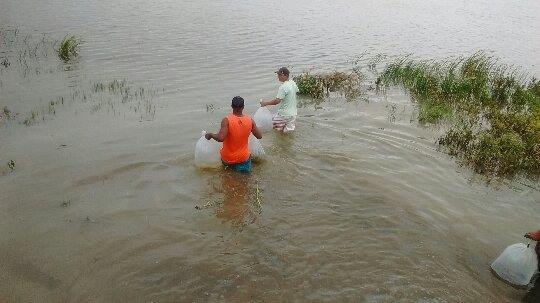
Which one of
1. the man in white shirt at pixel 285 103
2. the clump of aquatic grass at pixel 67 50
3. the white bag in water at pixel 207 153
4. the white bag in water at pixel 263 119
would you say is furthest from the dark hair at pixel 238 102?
the clump of aquatic grass at pixel 67 50

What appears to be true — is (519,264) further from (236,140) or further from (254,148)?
(254,148)

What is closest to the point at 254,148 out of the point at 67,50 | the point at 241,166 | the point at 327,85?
the point at 241,166

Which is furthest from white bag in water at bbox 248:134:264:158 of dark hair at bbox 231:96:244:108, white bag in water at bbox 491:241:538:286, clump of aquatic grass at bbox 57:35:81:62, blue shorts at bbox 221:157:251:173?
clump of aquatic grass at bbox 57:35:81:62

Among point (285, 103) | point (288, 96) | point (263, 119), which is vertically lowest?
point (263, 119)

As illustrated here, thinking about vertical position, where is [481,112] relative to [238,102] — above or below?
below

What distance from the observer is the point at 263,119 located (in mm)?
10188

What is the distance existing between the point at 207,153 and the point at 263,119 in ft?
8.35

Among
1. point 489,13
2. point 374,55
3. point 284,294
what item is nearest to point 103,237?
point 284,294

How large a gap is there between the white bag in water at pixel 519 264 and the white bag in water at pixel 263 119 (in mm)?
5933

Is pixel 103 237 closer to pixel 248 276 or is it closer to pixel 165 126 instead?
pixel 248 276

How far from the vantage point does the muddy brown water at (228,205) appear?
521 centimetres

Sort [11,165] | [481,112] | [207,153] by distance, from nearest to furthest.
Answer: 1. [11,165]
2. [207,153]
3. [481,112]

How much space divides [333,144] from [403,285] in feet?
16.2

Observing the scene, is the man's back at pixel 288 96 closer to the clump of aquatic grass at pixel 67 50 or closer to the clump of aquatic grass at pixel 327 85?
the clump of aquatic grass at pixel 327 85
